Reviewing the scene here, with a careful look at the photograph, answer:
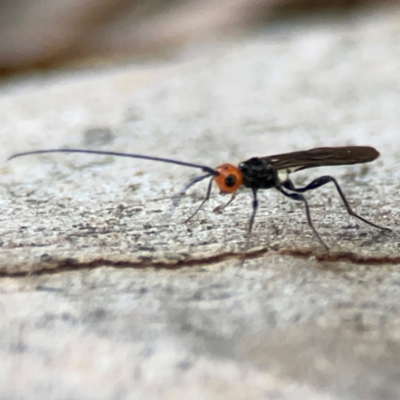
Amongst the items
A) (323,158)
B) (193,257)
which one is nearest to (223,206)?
(323,158)

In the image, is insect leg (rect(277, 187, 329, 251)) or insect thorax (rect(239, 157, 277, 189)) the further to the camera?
insect thorax (rect(239, 157, 277, 189))

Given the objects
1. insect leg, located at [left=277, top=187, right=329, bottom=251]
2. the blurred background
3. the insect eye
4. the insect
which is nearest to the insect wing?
the insect

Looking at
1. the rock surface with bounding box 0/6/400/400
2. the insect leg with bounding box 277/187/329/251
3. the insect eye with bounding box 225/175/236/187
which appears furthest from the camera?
the insect eye with bounding box 225/175/236/187

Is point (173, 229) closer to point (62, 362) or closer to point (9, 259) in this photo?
point (9, 259)

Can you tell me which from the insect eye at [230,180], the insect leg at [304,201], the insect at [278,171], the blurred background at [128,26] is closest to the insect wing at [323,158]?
the insect at [278,171]

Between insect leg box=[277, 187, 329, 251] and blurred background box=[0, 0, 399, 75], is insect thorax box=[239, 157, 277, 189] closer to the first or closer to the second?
insect leg box=[277, 187, 329, 251]

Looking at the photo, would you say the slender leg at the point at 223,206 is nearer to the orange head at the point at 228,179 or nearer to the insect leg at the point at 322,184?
the orange head at the point at 228,179
